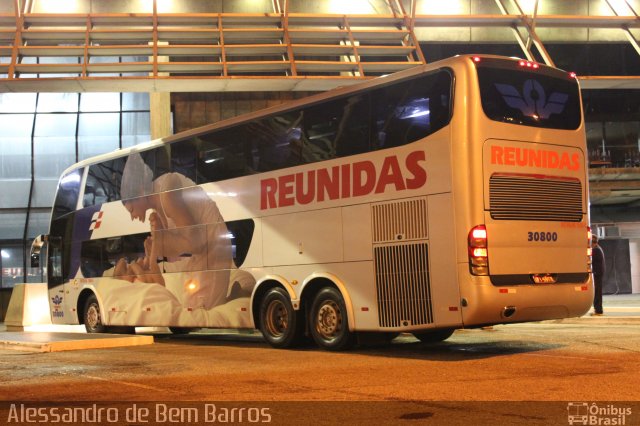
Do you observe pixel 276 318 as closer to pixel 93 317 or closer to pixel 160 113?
pixel 93 317

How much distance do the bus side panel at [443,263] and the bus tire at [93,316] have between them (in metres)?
10.0

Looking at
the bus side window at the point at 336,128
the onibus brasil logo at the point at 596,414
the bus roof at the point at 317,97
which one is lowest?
the onibus brasil logo at the point at 596,414

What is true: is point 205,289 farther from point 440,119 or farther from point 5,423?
point 5,423

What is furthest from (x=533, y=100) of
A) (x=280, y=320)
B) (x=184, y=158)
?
(x=184, y=158)

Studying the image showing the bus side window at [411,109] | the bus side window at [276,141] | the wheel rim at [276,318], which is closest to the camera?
the bus side window at [411,109]

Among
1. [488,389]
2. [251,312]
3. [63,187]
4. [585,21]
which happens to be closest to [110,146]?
[63,187]

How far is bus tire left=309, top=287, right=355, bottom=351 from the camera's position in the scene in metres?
13.9

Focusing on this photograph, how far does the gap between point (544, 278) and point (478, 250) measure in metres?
1.26

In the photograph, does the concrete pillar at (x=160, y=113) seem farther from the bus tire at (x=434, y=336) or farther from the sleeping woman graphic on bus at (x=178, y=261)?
the bus tire at (x=434, y=336)

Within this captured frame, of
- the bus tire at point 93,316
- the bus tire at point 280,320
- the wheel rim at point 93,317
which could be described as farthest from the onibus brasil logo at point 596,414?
the wheel rim at point 93,317

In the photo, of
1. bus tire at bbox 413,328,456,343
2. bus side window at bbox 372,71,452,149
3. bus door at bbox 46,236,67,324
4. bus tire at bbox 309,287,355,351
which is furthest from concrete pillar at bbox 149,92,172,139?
bus side window at bbox 372,71,452,149

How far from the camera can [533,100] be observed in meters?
13.0

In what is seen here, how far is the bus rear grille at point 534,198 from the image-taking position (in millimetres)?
12414

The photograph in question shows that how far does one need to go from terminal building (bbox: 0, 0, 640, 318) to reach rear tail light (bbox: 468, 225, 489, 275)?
9.44 m
